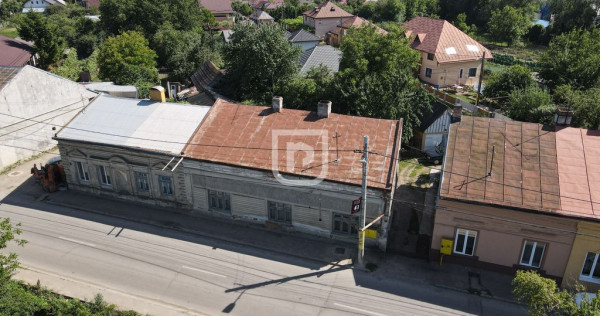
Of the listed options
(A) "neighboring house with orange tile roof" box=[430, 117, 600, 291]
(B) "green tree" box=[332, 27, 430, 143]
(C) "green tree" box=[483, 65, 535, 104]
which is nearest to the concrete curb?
(A) "neighboring house with orange tile roof" box=[430, 117, 600, 291]

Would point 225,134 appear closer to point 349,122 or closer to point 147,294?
point 349,122

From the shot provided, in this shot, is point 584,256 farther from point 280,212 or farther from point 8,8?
point 8,8

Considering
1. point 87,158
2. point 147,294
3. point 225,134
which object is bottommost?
point 147,294

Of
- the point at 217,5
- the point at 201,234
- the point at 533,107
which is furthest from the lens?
the point at 217,5

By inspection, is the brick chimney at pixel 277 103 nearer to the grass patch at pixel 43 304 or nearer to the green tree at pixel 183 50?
the grass patch at pixel 43 304

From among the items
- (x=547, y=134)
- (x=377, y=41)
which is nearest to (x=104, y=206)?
(x=377, y=41)

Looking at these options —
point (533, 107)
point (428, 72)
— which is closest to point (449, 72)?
point (428, 72)
